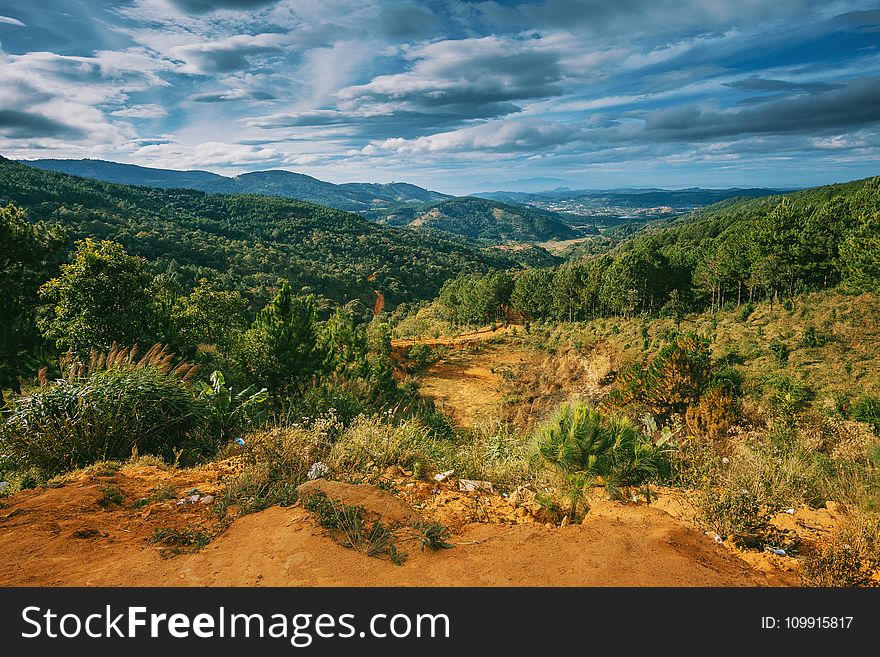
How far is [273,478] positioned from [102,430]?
277cm

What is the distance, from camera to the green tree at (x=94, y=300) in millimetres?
9656

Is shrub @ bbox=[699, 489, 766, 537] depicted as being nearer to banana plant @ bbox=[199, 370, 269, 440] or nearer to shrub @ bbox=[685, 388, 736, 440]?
banana plant @ bbox=[199, 370, 269, 440]

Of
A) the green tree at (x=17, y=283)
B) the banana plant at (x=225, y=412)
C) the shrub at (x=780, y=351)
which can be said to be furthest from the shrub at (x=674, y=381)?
the green tree at (x=17, y=283)

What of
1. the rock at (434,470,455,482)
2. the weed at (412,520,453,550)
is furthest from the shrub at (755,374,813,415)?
the weed at (412,520,453,550)

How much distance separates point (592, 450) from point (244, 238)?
115 metres

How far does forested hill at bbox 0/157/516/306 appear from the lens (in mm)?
68500

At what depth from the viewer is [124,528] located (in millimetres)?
3846

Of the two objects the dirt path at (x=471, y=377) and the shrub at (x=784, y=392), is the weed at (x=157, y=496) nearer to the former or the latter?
the dirt path at (x=471, y=377)

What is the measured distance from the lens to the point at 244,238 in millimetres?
105688

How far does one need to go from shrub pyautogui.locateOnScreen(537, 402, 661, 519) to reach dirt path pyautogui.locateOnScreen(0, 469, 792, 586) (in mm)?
772

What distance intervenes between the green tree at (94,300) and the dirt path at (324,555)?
7.04m

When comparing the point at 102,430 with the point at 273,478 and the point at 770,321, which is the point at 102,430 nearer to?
the point at 273,478

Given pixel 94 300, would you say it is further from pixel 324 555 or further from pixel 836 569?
pixel 836 569

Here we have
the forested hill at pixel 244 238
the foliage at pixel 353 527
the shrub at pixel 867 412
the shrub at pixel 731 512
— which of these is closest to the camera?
the foliage at pixel 353 527
